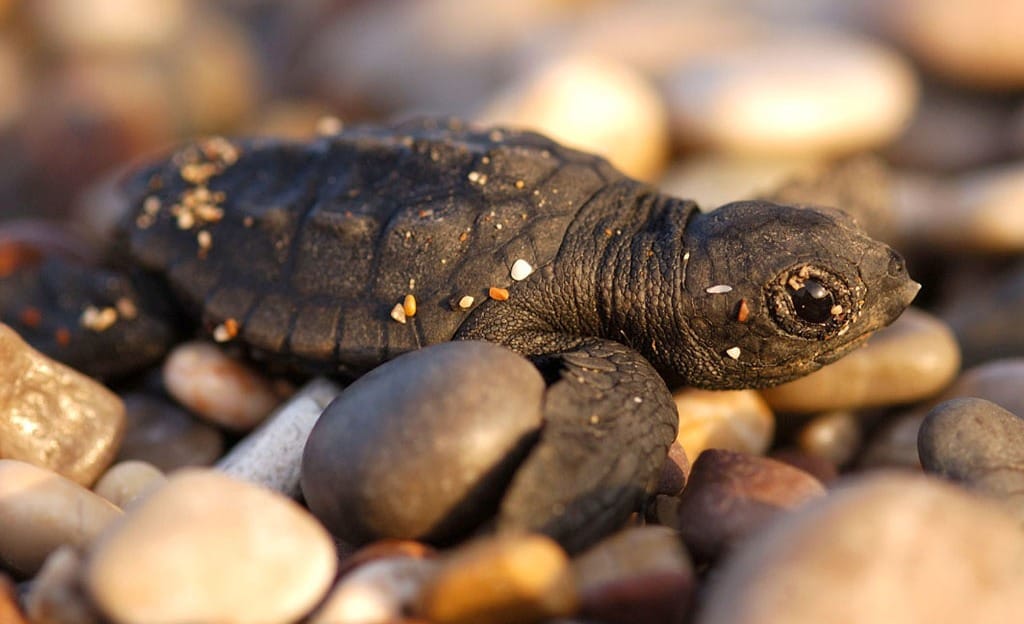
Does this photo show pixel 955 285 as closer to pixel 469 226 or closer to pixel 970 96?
pixel 970 96

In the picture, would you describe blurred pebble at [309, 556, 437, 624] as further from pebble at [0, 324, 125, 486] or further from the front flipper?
pebble at [0, 324, 125, 486]

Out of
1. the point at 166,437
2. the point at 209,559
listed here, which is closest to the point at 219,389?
the point at 166,437

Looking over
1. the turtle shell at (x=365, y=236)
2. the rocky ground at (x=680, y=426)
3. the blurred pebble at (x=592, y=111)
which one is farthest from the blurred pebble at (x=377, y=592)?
the blurred pebble at (x=592, y=111)

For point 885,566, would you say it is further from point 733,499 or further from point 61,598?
point 61,598

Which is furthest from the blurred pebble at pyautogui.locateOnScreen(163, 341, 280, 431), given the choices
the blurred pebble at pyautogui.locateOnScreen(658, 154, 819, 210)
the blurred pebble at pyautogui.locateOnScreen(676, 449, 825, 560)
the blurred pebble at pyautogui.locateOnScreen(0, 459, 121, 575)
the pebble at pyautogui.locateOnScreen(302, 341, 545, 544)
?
the blurred pebble at pyautogui.locateOnScreen(658, 154, 819, 210)

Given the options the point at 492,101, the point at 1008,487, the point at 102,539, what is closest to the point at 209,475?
the point at 102,539
